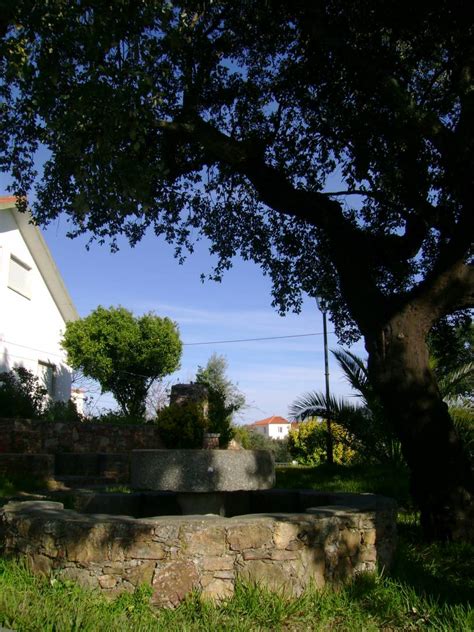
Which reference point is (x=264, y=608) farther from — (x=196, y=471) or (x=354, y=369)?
(x=354, y=369)

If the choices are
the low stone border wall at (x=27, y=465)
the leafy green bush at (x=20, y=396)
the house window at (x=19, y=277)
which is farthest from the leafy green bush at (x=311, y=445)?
the house window at (x=19, y=277)

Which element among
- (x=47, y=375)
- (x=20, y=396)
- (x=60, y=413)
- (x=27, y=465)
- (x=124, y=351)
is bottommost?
(x=27, y=465)

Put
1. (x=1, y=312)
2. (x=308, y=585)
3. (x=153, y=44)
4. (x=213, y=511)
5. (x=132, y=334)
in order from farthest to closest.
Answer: (x=132, y=334) < (x=1, y=312) < (x=153, y=44) < (x=213, y=511) < (x=308, y=585)

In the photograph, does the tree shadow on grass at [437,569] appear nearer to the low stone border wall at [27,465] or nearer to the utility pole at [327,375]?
the utility pole at [327,375]

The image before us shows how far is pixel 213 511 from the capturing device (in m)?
5.72

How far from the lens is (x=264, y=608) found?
158 inches

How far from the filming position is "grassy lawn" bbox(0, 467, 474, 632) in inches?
142

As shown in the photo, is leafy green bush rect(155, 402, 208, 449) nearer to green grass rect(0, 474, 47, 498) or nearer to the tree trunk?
green grass rect(0, 474, 47, 498)

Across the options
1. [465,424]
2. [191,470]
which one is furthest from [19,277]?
[191,470]

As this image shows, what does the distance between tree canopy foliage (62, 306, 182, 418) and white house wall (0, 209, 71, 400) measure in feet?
1.87

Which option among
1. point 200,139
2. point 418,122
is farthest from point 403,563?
point 200,139

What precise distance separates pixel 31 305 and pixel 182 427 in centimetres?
819

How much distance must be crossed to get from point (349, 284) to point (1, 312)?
10.4 metres

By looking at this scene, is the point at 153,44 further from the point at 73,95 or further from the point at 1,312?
the point at 1,312
